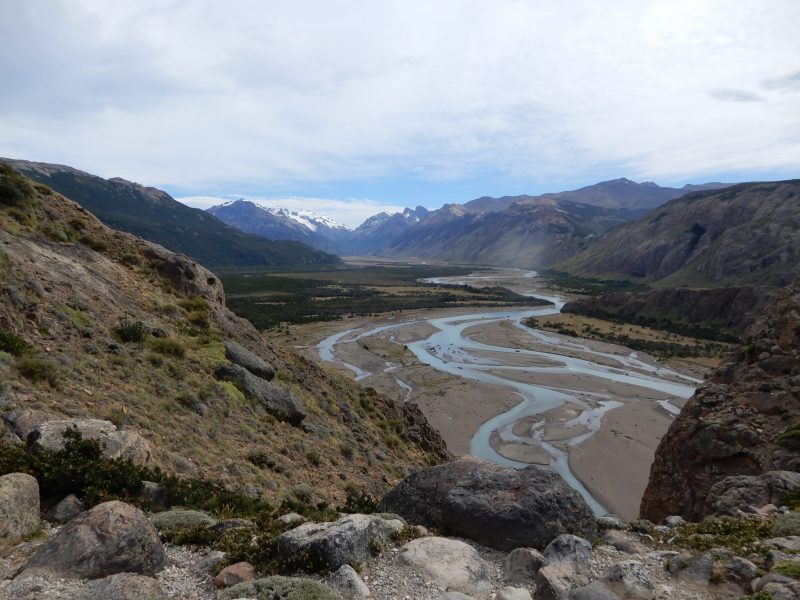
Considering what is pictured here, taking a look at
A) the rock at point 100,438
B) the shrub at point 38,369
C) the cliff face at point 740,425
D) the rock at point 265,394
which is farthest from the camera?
the rock at point 265,394

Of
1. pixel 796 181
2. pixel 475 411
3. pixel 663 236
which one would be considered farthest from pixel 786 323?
pixel 663 236

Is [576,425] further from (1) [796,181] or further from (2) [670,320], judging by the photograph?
(1) [796,181]

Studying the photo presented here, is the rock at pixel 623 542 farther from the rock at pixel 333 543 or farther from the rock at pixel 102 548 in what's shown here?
the rock at pixel 102 548

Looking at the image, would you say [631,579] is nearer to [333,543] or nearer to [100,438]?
[333,543]

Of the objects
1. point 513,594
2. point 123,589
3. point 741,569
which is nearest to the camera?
point 123,589

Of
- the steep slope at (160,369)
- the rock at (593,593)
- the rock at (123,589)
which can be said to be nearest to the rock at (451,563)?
the rock at (593,593)

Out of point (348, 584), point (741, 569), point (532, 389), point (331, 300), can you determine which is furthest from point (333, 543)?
point (331, 300)

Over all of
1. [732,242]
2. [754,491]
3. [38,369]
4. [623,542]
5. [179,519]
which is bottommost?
[754,491]
